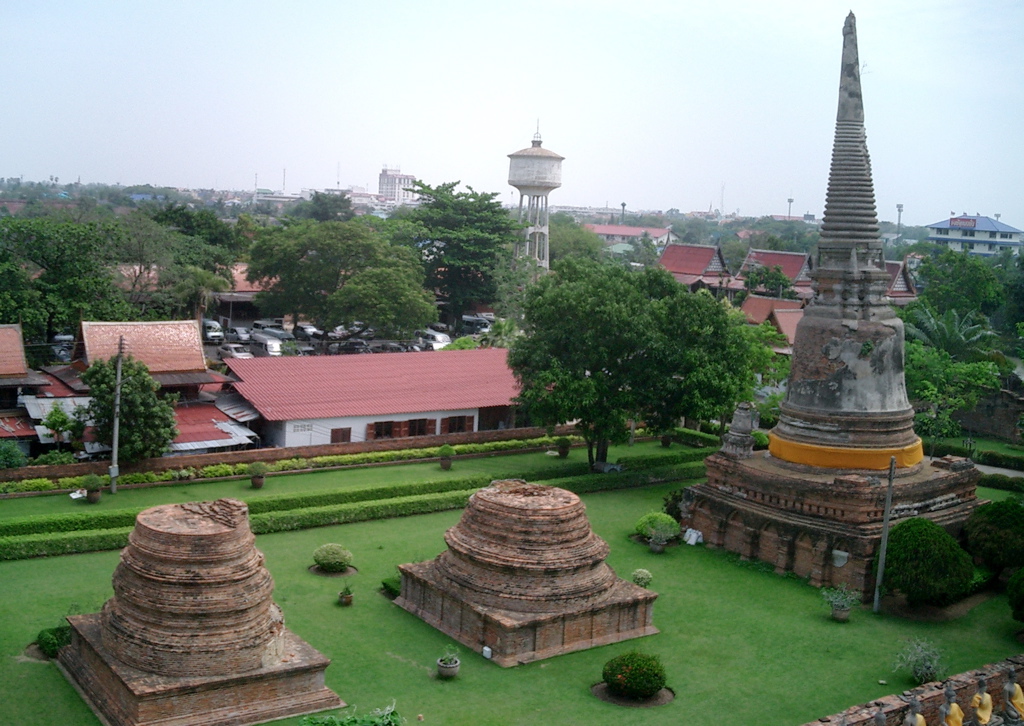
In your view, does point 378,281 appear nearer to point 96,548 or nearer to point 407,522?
point 407,522

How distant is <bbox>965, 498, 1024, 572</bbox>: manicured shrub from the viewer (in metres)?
26.9

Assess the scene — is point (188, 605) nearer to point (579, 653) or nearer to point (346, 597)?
point (346, 597)

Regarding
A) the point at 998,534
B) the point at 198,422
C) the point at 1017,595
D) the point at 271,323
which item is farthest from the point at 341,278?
the point at 1017,595

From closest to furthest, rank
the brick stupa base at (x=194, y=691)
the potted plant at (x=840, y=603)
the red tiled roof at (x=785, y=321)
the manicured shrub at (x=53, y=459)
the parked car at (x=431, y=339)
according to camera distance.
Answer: the brick stupa base at (x=194, y=691), the potted plant at (x=840, y=603), the manicured shrub at (x=53, y=459), the red tiled roof at (x=785, y=321), the parked car at (x=431, y=339)

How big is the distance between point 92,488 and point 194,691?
1356cm

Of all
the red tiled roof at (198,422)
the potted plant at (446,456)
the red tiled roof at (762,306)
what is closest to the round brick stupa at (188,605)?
the red tiled roof at (198,422)

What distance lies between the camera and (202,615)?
61.8 ft

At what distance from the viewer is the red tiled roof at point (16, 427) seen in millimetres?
33312

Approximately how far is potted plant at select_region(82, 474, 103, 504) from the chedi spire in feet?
61.3

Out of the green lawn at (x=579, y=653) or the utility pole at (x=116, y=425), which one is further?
the utility pole at (x=116, y=425)

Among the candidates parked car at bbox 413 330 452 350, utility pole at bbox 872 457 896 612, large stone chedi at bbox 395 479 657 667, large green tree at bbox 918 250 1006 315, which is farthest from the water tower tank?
large stone chedi at bbox 395 479 657 667

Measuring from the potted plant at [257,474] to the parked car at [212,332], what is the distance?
26.7 metres

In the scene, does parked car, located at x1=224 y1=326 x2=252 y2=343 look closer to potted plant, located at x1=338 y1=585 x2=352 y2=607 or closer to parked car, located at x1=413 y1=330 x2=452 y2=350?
parked car, located at x1=413 y1=330 x2=452 y2=350

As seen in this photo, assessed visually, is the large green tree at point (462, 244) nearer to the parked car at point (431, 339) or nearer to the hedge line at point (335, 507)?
the parked car at point (431, 339)
